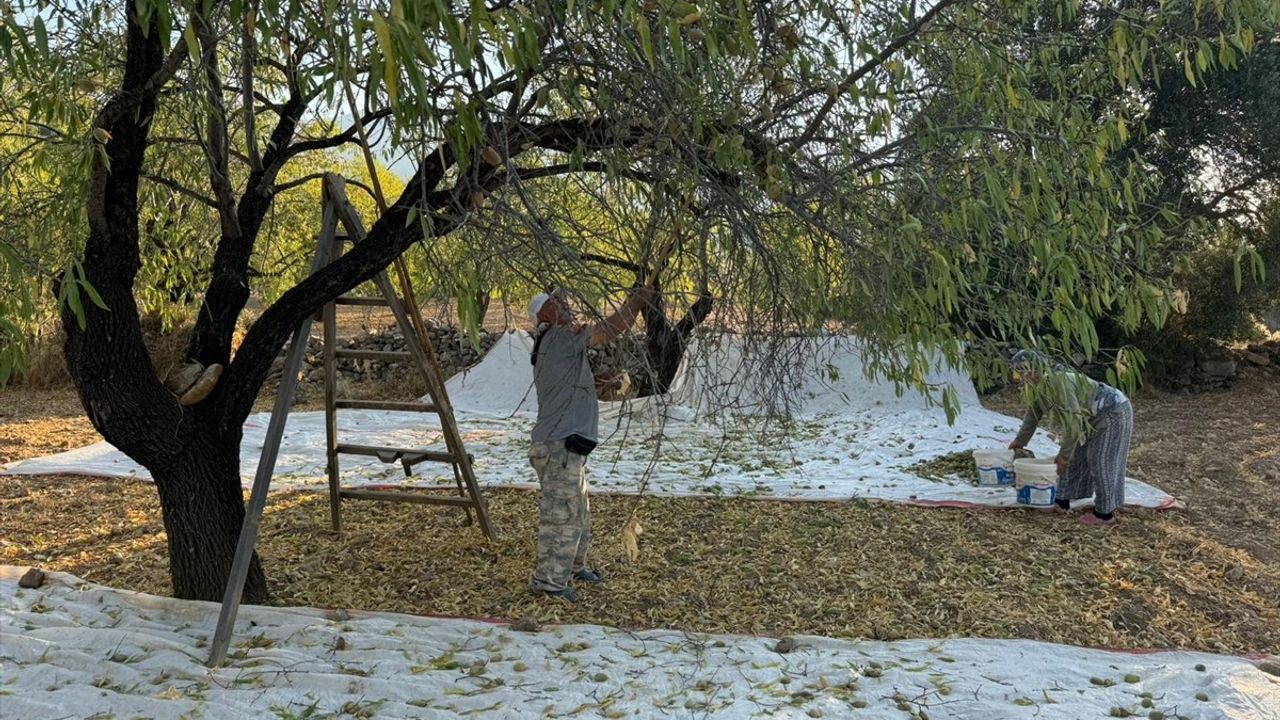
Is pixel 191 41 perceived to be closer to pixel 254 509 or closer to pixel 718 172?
pixel 718 172

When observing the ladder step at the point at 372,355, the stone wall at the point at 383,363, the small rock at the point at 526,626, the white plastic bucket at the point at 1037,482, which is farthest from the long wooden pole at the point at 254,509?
the stone wall at the point at 383,363

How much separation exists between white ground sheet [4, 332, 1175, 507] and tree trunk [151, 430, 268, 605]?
71.8 inches

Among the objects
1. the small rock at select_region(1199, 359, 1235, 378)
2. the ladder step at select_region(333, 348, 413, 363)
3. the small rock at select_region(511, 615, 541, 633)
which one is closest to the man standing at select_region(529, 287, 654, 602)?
the small rock at select_region(511, 615, 541, 633)

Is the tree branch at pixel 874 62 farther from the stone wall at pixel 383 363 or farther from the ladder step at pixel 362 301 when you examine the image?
the stone wall at pixel 383 363

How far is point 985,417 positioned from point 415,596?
232 inches

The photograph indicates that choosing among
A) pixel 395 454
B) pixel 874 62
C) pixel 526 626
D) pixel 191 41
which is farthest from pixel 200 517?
pixel 874 62

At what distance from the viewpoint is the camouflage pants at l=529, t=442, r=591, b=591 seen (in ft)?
12.5

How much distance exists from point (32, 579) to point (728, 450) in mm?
4593

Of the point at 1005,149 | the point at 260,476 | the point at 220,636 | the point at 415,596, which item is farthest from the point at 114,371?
the point at 1005,149

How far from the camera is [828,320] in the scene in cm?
327

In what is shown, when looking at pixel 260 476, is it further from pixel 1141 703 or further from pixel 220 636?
pixel 1141 703

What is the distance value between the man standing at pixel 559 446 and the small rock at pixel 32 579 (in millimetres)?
1937

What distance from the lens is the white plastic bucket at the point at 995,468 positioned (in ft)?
18.8

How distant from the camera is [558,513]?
3.84 meters
